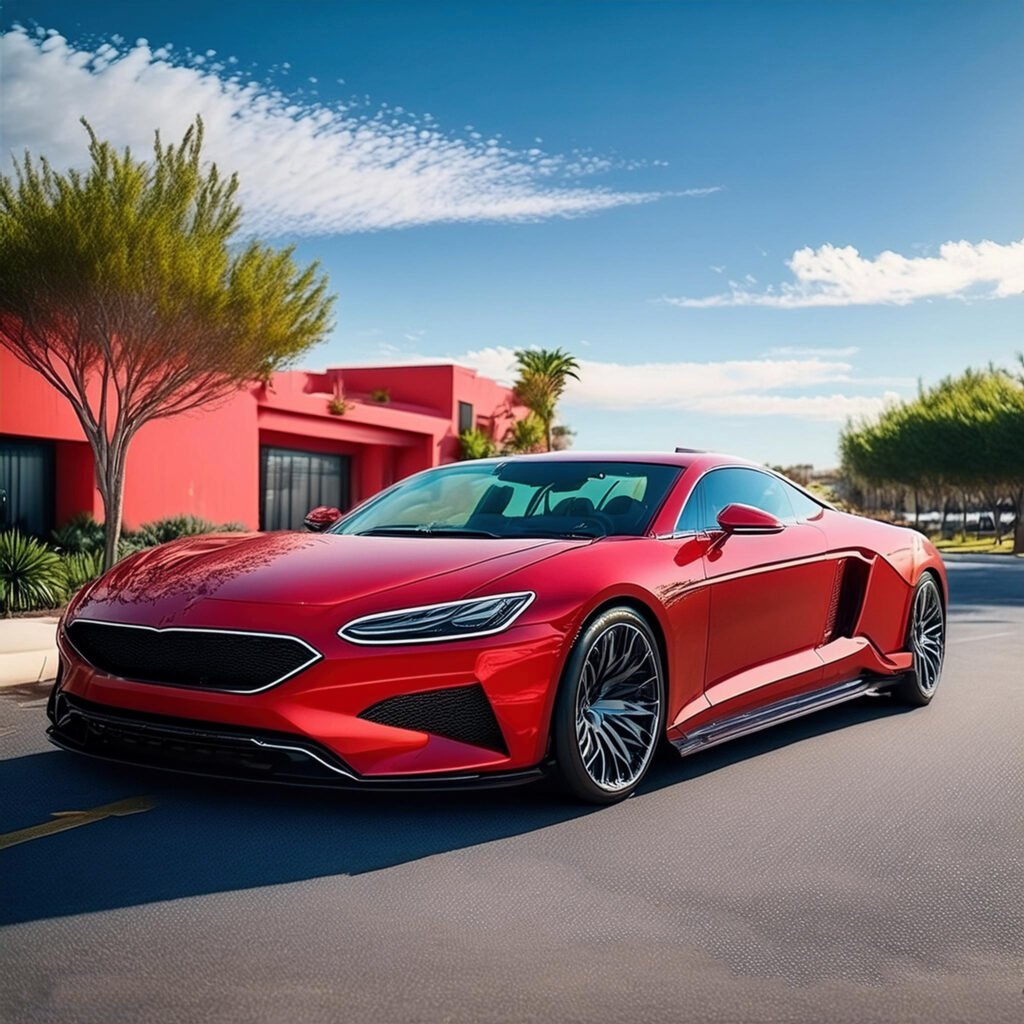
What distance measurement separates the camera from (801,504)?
7.30 m

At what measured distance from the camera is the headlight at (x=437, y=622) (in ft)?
15.9

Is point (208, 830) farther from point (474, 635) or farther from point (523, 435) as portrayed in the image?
point (523, 435)

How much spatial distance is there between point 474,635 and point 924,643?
428 cm

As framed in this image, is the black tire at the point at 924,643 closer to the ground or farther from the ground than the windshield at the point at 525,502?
closer to the ground

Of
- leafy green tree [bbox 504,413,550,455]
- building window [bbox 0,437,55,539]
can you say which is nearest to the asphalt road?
building window [bbox 0,437,55,539]

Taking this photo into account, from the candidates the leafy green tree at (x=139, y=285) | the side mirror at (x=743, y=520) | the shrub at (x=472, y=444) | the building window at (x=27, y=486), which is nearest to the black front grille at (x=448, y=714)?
the side mirror at (x=743, y=520)

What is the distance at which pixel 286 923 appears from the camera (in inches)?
153

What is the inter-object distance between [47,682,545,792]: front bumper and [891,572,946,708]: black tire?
3.70 meters

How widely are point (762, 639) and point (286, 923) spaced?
10.4 ft

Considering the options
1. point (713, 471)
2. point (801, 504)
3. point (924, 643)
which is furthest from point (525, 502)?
point (924, 643)

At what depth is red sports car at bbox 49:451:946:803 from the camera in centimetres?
479

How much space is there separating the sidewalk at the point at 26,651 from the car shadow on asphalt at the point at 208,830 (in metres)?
3.07

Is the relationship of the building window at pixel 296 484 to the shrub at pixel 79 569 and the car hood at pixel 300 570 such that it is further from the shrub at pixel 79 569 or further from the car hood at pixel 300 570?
the car hood at pixel 300 570

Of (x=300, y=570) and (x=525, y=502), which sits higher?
(x=525, y=502)
